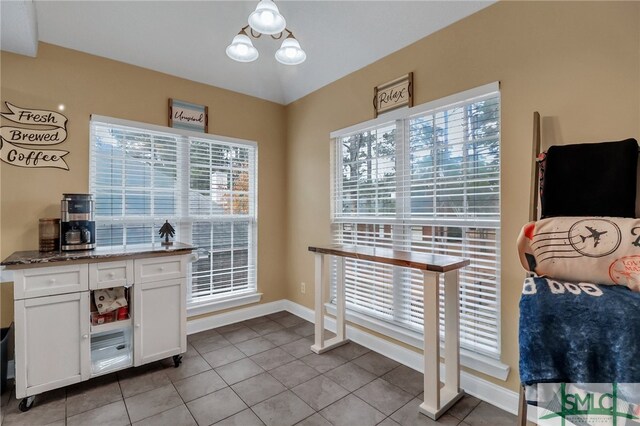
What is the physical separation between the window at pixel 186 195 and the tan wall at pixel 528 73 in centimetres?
190

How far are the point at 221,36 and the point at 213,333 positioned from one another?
2.98 m

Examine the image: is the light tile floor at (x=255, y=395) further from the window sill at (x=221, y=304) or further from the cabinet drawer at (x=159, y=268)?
the cabinet drawer at (x=159, y=268)

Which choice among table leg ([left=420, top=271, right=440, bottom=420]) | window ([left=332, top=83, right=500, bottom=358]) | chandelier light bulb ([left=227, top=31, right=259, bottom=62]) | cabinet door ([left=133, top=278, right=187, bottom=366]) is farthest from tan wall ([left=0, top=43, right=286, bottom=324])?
table leg ([left=420, top=271, right=440, bottom=420])

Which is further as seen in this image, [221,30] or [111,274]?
[221,30]

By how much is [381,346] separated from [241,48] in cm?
268

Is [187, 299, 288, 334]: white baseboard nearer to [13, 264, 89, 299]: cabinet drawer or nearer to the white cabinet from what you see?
the white cabinet

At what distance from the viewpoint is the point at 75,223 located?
7.60ft

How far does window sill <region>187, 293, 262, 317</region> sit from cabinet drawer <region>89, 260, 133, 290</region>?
0.98 m

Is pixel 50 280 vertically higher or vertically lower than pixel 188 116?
lower

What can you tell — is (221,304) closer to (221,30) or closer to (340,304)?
(340,304)

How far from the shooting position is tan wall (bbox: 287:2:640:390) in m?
1.61

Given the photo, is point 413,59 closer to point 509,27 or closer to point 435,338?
point 509,27

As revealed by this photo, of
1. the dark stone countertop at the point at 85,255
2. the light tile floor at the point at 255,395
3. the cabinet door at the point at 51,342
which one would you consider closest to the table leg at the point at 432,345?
the light tile floor at the point at 255,395

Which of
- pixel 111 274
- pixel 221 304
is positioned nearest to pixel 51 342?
pixel 111 274
